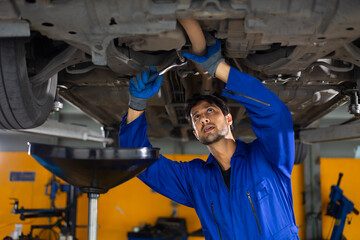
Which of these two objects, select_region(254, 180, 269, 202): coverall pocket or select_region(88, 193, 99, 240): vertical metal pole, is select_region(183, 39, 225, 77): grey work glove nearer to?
select_region(254, 180, 269, 202): coverall pocket

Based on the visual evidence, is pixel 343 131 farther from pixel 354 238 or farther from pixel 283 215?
pixel 354 238

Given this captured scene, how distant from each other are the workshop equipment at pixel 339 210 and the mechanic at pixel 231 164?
4.45 meters

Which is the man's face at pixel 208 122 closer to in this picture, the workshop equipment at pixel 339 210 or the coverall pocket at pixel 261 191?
the coverall pocket at pixel 261 191

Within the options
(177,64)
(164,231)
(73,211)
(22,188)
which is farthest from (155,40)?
(22,188)

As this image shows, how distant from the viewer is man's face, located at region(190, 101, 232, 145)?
1.73m

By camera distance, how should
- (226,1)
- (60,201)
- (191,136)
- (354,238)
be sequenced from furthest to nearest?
(60,201) → (354,238) → (191,136) → (226,1)

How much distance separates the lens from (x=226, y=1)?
126cm

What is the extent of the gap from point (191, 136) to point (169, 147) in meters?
3.49

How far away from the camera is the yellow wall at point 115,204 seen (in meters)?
6.26

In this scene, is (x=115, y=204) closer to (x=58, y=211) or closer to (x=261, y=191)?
(x=58, y=211)

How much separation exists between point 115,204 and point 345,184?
4517 mm

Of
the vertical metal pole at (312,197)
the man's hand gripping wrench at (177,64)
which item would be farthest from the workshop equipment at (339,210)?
the man's hand gripping wrench at (177,64)

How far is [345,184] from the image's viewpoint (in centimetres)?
628

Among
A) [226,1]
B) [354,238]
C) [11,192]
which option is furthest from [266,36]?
[11,192]
